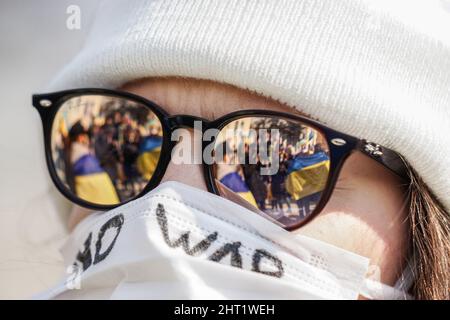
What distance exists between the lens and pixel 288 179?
119 cm

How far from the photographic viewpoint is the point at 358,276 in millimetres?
1121

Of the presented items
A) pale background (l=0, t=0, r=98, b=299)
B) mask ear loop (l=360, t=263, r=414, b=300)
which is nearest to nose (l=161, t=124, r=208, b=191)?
mask ear loop (l=360, t=263, r=414, b=300)

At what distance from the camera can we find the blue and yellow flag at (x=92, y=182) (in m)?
1.47

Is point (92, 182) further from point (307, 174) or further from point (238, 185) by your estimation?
point (307, 174)

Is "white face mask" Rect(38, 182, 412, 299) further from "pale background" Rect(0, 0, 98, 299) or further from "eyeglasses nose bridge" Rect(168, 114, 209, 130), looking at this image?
"pale background" Rect(0, 0, 98, 299)

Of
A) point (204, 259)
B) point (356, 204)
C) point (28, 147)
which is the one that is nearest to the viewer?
point (204, 259)

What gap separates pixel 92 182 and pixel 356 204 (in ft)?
2.28

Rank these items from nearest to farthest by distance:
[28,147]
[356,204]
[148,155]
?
1. [356,204]
2. [148,155]
3. [28,147]

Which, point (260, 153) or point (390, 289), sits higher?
point (260, 153)

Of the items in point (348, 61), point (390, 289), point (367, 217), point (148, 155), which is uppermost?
point (348, 61)

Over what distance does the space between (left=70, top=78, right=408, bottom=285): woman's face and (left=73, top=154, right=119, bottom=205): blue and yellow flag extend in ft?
1.00

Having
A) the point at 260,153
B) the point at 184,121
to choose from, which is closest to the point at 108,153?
the point at 184,121

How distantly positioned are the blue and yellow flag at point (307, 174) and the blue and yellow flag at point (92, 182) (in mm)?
476
